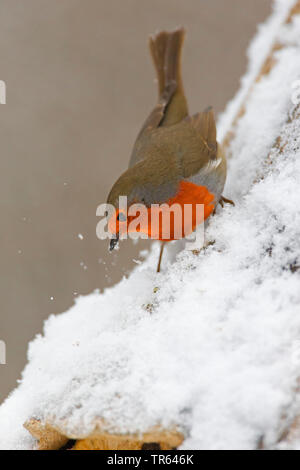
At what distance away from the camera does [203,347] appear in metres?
0.98

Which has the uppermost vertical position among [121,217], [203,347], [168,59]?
[168,59]

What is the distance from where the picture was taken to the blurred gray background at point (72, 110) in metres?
2.37

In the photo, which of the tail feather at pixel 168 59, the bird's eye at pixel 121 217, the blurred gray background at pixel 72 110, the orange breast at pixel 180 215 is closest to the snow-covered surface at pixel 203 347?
the orange breast at pixel 180 215

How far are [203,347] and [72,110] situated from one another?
7.50ft

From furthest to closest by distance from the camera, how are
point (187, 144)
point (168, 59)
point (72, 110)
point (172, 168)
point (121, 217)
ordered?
point (72, 110) → point (168, 59) → point (187, 144) → point (172, 168) → point (121, 217)

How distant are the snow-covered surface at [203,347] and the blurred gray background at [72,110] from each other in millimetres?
696

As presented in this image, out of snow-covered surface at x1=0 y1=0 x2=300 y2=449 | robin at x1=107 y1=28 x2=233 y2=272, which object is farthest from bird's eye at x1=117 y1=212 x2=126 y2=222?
snow-covered surface at x1=0 y1=0 x2=300 y2=449

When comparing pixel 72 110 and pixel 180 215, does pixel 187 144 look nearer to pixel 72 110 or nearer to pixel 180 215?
pixel 180 215

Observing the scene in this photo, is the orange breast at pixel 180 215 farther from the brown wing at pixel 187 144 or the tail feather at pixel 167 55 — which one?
the tail feather at pixel 167 55

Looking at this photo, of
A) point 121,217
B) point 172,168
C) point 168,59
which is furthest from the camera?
point 168,59

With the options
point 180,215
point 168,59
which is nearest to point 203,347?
point 180,215

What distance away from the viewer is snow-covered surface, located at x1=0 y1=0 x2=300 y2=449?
0.90 meters

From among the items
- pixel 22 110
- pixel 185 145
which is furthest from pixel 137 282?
pixel 22 110

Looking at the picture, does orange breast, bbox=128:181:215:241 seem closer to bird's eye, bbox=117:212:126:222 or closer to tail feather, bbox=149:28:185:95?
bird's eye, bbox=117:212:126:222
